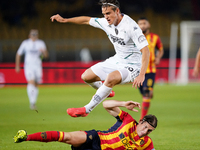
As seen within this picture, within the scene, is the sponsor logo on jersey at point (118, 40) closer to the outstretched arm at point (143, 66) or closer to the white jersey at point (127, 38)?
the white jersey at point (127, 38)

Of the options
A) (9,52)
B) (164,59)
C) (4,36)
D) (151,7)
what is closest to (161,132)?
(164,59)

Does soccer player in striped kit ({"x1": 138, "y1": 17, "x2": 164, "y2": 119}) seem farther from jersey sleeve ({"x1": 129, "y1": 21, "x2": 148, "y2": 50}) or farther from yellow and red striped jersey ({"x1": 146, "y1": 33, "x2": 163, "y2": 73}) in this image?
jersey sleeve ({"x1": 129, "y1": 21, "x2": 148, "y2": 50})

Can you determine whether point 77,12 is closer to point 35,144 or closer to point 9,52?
point 9,52

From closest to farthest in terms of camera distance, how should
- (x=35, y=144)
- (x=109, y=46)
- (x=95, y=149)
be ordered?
(x=95, y=149)
(x=35, y=144)
(x=109, y=46)

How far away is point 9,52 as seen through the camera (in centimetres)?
2025

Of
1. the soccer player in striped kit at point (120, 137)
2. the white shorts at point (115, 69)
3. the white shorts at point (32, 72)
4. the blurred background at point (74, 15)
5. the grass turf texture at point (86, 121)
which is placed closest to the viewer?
the soccer player in striped kit at point (120, 137)

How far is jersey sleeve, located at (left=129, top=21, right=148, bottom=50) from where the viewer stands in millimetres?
5333

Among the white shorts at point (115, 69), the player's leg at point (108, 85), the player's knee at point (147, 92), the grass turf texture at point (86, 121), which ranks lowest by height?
the grass turf texture at point (86, 121)

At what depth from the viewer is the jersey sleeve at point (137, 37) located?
533cm

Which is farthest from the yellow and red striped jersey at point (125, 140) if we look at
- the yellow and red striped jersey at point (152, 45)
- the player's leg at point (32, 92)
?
the player's leg at point (32, 92)

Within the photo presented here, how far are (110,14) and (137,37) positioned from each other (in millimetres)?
574

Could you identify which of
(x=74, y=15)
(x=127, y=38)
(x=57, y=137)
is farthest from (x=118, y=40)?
(x=74, y=15)

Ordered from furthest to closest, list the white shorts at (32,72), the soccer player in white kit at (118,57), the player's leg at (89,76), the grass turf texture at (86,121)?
the white shorts at (32,72), the grass turf texture at (86,121), the player's leg at (89,76), the soccer player in white kit at (118,57)

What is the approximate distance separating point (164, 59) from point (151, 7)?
7.55 meters
